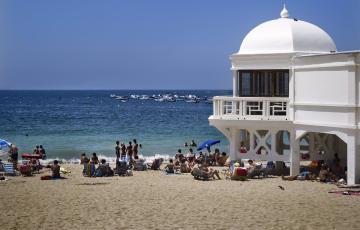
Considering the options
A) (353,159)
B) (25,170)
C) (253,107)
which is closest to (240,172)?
(253,107)

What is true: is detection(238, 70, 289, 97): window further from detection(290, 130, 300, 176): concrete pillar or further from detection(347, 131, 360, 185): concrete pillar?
detection(347, 131, 360, 185): concrete pillar

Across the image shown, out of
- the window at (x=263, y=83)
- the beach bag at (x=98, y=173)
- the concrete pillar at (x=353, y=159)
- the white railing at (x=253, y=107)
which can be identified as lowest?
the beach bag at (x=98, y=173)

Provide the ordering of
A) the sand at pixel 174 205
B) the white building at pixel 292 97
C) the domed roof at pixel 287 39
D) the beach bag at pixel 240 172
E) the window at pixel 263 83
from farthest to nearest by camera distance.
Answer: the window at pixel 263 83, the domed roof at pixel 287 39, the beach bag at pixel 240 172, the white building at pixel 292 97, the sand at pixel 174 205

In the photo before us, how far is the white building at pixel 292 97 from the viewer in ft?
58.2

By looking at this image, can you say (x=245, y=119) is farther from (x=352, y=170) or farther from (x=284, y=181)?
(x=352, y=170)

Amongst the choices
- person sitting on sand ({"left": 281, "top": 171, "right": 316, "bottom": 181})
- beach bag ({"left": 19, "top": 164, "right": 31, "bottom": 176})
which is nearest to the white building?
person sitting on sand ({"left": 281, "top": 171, "right": 316, "bottom": 181})

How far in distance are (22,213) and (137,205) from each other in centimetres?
297

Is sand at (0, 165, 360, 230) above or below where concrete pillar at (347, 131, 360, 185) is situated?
below

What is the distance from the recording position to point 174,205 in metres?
15.5

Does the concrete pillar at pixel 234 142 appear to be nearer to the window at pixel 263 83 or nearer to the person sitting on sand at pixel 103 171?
the window at pixel 263 83

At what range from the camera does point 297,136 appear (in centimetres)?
1988

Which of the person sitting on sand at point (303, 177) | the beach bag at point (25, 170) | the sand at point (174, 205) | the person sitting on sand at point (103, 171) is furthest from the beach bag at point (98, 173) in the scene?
the person sitting on sand at point (303, 177)

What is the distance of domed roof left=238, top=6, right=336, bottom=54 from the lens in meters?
21.1

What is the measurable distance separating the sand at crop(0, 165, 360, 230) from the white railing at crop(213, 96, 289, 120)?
2.30m
